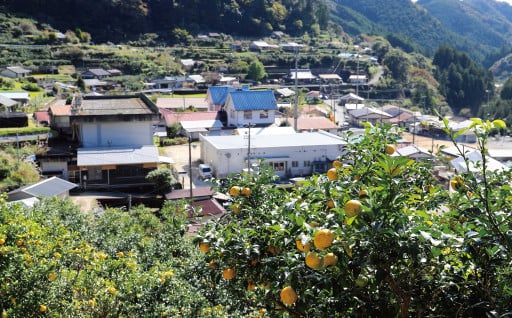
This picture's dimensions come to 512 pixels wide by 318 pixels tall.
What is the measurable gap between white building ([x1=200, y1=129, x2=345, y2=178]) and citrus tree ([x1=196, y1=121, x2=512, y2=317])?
1338 cm

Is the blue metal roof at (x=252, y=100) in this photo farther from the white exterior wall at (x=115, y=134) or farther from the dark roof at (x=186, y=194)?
the dark roof at (x=186, y=194)

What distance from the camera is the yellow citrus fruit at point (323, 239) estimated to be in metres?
1.48

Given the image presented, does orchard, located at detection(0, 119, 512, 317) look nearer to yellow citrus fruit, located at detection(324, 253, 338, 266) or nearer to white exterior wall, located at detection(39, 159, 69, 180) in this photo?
yellow citrus fruit, located at detection(324, 253, 338, 266)

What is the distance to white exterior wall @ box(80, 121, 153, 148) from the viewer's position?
14.2 meters

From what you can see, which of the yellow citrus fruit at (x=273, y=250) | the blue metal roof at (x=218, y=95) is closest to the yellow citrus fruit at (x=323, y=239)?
the yellow citrus fruit at (x=273, y=250)

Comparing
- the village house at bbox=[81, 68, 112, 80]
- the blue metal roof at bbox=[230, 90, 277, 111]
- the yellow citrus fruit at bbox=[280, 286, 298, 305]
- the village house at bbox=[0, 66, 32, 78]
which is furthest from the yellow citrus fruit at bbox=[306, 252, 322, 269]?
the village house at bbox=[81, 68, 112, 80]

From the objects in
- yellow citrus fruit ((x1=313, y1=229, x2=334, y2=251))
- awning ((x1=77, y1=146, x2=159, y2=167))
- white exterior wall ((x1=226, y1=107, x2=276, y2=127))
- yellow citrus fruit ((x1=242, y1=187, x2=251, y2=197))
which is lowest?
awning ((x1=77, y1=146, x2=159, y2=167))

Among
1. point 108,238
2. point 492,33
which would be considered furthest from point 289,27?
point 492,33

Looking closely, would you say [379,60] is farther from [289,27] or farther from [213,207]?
[213,207]

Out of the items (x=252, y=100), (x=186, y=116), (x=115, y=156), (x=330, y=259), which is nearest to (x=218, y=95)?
(x=186, y=116)

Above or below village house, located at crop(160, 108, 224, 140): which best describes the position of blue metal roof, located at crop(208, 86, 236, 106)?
above

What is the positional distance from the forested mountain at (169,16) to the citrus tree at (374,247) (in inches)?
1614

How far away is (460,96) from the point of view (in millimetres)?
40062

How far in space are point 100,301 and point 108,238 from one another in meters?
2.39
